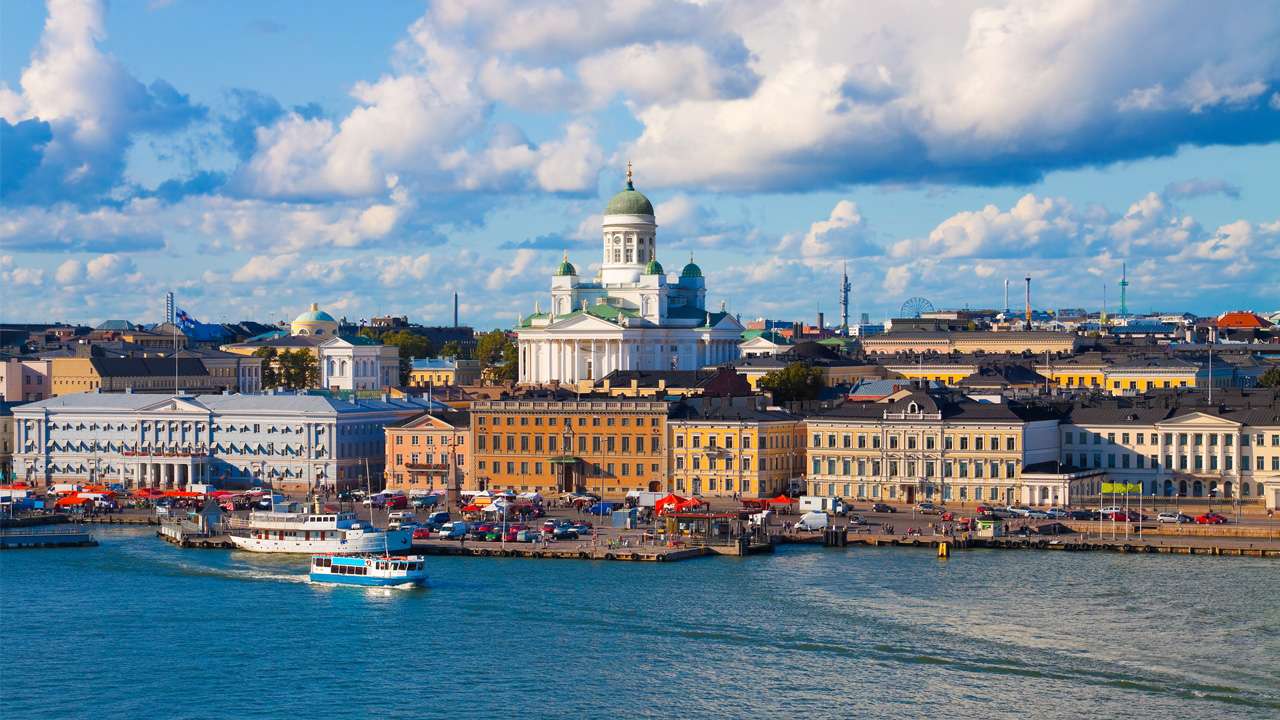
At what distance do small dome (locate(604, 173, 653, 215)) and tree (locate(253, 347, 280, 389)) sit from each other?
25701mm

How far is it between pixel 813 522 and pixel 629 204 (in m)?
62.6

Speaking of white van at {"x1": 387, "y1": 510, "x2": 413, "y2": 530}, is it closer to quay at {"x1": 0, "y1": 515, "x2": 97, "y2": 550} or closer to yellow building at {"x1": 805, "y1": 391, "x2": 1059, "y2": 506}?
quay at {"x1": 0, "y1": 515, "x2": 97, "y2": 550}

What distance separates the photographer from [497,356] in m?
140

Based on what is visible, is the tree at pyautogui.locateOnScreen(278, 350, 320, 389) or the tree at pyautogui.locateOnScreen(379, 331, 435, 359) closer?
the tree at pyautogui.locateOnScreen(278, 350, 320, 389)

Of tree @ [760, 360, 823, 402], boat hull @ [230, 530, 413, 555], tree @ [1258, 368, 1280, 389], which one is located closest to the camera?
boat hull @ [230, 530, 413, 555]

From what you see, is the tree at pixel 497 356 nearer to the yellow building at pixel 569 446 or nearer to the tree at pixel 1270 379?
the tree at pixel 1270 379

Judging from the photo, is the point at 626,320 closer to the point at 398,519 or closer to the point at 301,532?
the point at 398,519

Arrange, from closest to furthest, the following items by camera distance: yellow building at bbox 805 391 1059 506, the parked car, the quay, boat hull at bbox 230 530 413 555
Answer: boat hull at bbox 230 530 413 555 < the parked car < the quay < yellow building at bbox 805 391 1059 506

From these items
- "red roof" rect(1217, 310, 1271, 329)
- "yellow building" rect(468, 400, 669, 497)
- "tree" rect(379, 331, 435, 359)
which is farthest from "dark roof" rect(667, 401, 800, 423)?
"red roof" rect(1217, 310, 1271, 329)

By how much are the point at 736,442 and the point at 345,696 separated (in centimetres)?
3393

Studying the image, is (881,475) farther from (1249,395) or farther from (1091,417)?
(1249,395)

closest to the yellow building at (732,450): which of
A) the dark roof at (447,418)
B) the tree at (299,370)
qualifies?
the dark roof at (447,418)

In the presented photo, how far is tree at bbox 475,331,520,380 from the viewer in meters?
129

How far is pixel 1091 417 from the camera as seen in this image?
239 feet
